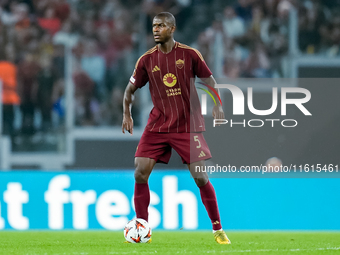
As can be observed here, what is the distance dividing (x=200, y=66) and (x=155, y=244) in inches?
56.6

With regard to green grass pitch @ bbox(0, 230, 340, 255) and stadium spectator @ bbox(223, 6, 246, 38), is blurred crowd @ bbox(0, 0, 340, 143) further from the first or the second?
green grass pitch @ bbox(0, 230, 340, 255)

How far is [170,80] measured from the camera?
4.77 metres

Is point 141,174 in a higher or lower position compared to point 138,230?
higher

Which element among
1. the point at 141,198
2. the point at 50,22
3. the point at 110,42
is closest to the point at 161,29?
the point at 141,198

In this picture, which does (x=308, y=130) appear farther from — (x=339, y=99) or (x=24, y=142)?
(x=24, y=142)

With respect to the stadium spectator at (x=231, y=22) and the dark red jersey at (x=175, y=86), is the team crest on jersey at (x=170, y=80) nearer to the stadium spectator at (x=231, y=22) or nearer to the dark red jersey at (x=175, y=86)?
the dark red jersey at (x=175, y=86)

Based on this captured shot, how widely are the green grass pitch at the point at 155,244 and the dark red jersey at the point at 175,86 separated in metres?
0.94

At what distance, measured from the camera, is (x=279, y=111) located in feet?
25.8

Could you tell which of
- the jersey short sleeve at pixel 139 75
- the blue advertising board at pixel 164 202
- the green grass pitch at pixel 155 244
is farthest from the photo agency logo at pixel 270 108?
the jersey short sleeve at pixel 139 75

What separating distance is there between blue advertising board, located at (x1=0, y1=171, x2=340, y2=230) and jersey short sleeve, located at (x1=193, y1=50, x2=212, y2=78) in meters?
2.23

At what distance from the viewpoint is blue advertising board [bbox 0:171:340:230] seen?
6.77m

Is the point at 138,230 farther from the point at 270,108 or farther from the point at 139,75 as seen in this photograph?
the point at 270,108

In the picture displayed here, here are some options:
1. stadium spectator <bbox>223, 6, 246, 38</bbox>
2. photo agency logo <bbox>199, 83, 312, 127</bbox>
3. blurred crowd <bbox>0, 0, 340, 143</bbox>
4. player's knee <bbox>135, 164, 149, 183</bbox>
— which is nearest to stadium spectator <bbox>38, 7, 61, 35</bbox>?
blurred crowd <bbox>0, 0, 340, 143</bbox>

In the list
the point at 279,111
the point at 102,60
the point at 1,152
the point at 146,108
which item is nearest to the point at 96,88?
the point at 102,60
